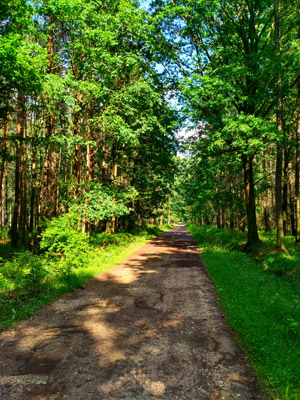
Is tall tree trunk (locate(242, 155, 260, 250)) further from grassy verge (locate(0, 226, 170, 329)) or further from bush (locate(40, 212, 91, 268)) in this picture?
bush (locate(40, 212, 91, 268))

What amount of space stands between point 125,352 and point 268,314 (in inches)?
134

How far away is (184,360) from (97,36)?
42.7 ft

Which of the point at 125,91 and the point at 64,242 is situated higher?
the point at 125,91

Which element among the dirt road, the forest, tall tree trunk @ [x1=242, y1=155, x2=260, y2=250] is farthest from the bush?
tall tree trunk @ [x1=242, y1=155, x2=260, y2=250]

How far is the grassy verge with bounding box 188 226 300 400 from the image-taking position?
12.0 ft

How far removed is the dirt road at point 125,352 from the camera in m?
3.34

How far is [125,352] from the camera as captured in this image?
427cm

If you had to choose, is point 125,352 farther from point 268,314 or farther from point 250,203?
→ point 250,203

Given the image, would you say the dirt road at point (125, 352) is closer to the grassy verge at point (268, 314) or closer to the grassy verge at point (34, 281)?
the grassy verge at point (268, 314)

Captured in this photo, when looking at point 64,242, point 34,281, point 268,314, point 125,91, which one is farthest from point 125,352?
point 125,91

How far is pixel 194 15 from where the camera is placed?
14.1 metres

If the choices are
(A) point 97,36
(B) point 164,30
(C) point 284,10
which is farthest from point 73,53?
(C) point 284,10

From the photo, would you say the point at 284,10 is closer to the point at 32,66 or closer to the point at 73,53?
the point at 73,53

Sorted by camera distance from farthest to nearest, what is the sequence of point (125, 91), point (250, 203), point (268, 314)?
point (250, 203), point (125, 91), point (268, 314)
